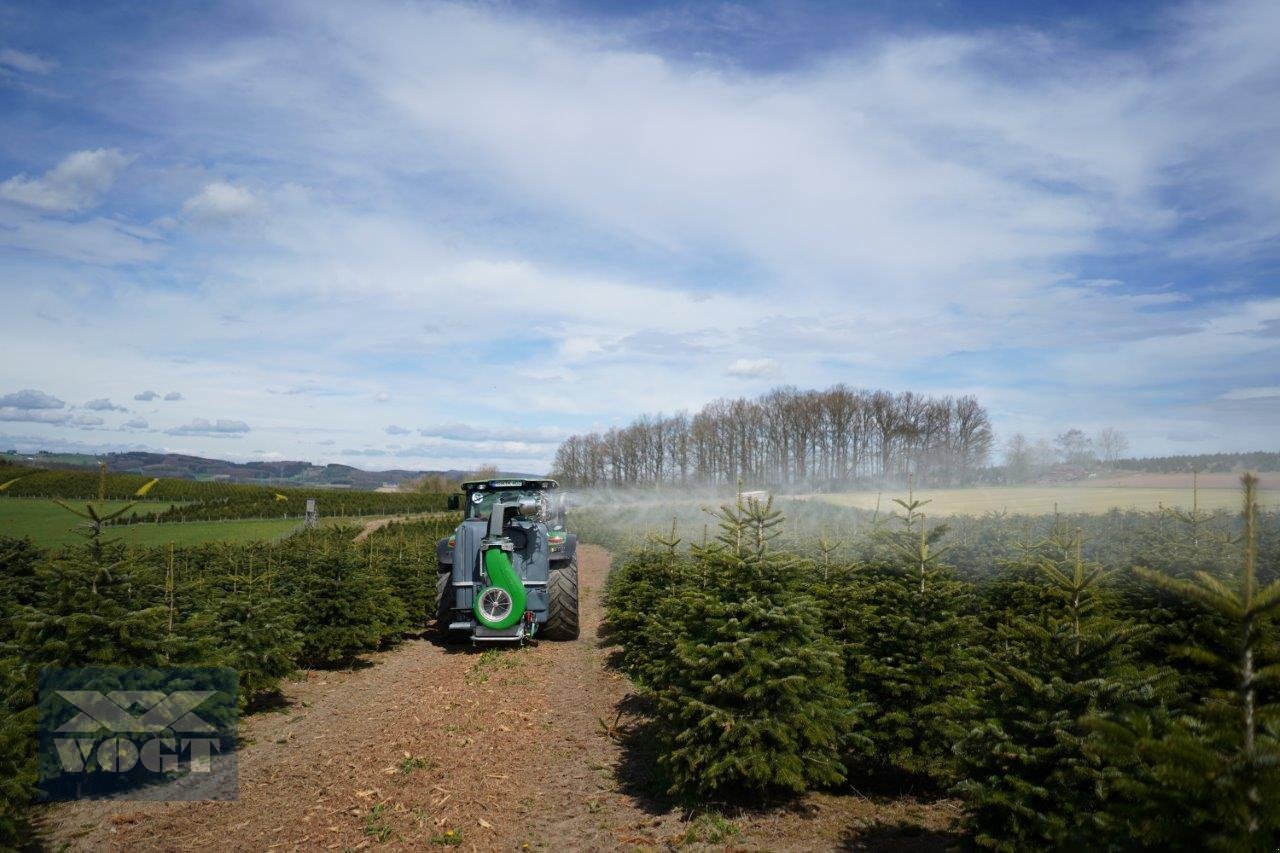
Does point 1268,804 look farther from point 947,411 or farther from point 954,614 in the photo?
point 947,411

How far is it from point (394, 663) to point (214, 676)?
4.90m

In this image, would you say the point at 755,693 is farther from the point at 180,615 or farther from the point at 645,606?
the point at 180,615

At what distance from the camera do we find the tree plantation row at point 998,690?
2.73 m

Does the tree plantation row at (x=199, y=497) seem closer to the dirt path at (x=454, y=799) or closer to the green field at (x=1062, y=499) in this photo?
the green field at (x=1062, y=499)

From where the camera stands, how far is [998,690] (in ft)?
14.9

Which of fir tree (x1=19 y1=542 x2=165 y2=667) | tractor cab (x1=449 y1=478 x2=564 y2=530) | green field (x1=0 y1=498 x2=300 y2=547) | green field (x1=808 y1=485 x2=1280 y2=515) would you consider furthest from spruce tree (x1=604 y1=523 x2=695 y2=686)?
green field (x1=0 y1=498 x2=300 y2=547)

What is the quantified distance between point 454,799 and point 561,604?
6472mm

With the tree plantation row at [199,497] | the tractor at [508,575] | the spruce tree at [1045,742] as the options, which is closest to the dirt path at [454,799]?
the spruce tree at [1045,742]

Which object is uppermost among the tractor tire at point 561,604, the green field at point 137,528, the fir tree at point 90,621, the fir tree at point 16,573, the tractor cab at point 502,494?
the tractor cab at point 502,494

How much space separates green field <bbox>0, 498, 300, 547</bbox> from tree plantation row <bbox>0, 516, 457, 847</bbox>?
18034 millimetres

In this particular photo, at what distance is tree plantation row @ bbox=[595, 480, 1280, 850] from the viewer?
2.73 metres

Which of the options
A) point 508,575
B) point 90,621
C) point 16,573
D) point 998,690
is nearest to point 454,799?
point 90,621

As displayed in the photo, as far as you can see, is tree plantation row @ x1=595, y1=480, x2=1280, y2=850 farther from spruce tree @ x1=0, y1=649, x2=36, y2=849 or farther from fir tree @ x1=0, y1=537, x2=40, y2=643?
fir tree @ x1=0, y1=537, x2=40, y2=643

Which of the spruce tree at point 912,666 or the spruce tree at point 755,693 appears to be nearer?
the spruce tree at point 755,693
